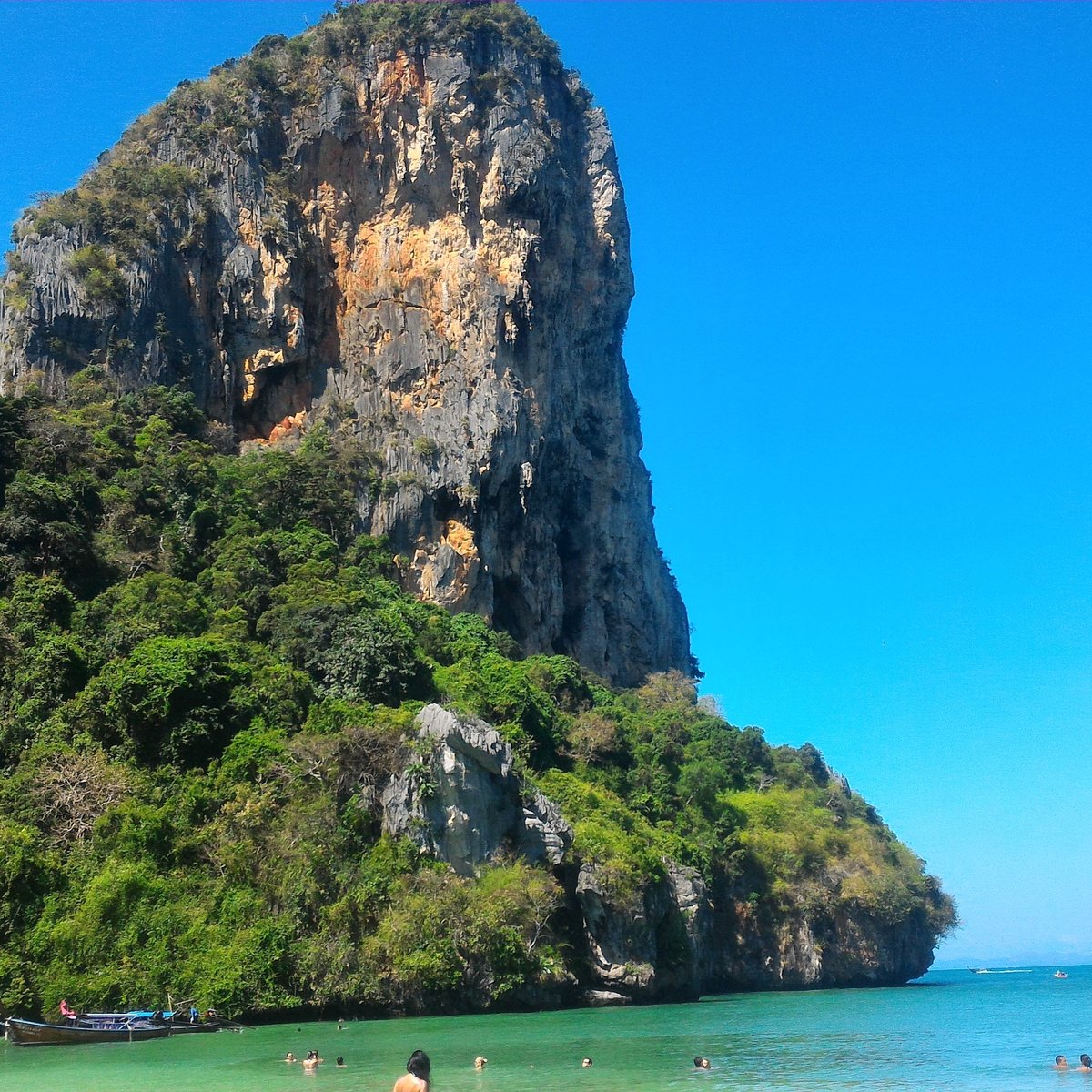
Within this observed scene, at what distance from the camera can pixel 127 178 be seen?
1989 inches

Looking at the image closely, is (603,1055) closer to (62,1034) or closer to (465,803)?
(62,1034)

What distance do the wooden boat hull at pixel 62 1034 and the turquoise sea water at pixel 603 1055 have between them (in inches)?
8.0

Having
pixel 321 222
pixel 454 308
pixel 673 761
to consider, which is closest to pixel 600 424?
pixel 454 308

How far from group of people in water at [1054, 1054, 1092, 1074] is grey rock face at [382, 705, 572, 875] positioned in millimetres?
13602

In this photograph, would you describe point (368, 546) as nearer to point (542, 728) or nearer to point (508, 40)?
point (542, 728)

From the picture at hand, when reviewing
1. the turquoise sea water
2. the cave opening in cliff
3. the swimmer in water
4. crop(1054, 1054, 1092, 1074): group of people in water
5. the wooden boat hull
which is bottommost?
crop(1054, 1054, 1092, 1074): group of people in water

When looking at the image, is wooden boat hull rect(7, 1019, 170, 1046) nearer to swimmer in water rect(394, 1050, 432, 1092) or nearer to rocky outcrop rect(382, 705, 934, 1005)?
rocky outcrop rect(382, 705, 934, 1005)

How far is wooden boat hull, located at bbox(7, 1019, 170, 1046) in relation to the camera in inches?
846

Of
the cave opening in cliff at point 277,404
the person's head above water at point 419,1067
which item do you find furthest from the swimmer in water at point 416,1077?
the cave opening in cliff at point 277,404

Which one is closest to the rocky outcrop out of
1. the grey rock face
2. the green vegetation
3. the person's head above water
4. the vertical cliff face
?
the grey rock face

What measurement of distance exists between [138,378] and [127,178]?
1001 cm

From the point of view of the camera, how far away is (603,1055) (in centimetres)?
2094

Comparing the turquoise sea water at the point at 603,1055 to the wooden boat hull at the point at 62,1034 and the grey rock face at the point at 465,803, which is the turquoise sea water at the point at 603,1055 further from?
the grey rock face at the point at 465,803

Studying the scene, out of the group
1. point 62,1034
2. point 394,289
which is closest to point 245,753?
point 62,1034
